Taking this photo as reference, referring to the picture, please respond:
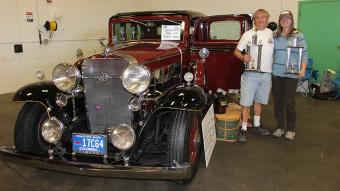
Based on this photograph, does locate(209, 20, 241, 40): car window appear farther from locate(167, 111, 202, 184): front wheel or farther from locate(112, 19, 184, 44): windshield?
locate(167, 111, 202, 184): front wheel

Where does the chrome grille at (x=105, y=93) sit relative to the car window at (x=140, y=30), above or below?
below

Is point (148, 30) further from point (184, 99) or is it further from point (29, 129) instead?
point (29, 129)

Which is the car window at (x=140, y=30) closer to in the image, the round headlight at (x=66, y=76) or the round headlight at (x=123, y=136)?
the round headlight at (x=66, y=76)

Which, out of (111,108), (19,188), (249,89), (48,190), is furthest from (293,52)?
(19,188)

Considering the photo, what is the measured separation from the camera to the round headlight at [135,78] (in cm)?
229

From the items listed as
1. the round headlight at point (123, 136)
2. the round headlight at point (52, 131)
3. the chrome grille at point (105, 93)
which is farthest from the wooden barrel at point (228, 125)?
the round headlight at point (52, 131)

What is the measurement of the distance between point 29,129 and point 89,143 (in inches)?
33.4

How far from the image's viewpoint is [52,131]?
8.07ft

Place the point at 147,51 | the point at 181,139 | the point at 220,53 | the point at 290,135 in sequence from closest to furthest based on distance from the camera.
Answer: the point at 181,139 → the point at 147,51 → the point at 290,135 → the point at 220,53

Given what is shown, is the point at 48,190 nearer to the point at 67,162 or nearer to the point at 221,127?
the point at 67,162

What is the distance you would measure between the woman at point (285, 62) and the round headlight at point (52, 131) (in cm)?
248

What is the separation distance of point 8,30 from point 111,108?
518 cm

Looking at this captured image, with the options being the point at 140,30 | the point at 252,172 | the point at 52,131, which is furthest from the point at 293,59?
the point at 52,131

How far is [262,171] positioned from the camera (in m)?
2.88
